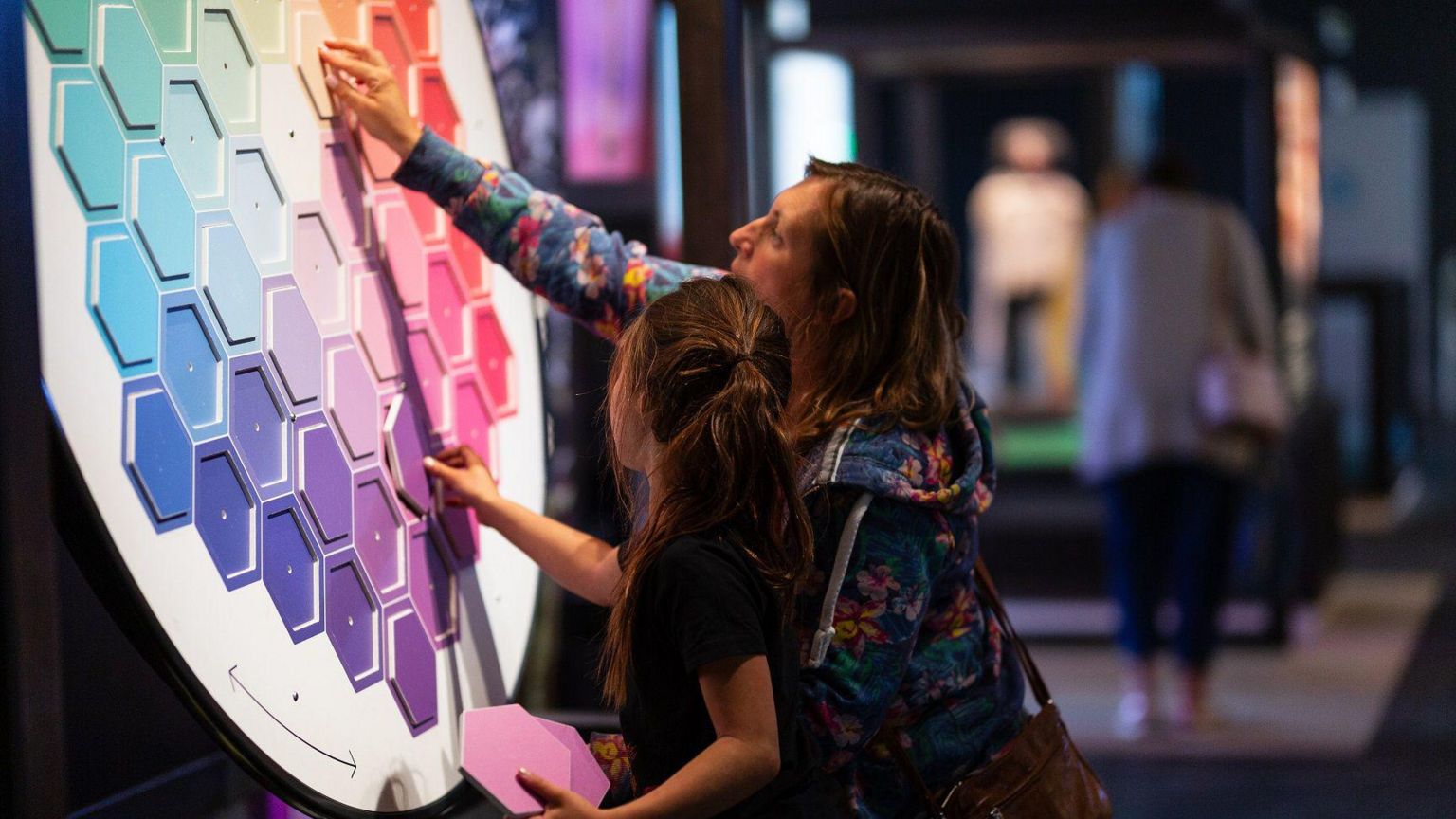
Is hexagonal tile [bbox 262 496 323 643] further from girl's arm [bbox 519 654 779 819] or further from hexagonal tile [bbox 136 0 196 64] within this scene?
hexagonal tile [bbox 136 0 196 64]

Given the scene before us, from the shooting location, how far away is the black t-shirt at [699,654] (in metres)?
1.16

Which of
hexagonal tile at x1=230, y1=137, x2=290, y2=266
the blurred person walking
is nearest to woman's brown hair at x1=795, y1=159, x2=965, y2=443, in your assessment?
hexagonal tile at x1=230, y1=137, x2=290, y2=266

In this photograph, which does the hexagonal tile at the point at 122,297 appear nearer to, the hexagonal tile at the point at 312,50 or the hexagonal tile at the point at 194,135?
the hexagonal tile at the point at 194,135

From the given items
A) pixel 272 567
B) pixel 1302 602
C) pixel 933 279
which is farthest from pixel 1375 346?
pixel 272 567

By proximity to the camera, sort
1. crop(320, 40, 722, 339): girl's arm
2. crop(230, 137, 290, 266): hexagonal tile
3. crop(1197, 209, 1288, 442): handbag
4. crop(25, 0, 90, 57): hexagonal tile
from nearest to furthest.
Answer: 1. crop(25, 0, 90, 57): hexagonal tile
2. crop(230, 137, 290, 266): hexagonal tile
3. crop(320, 40, 722, 339): girl's arm
4. crop(1197, 209, 1288, 442): handbag

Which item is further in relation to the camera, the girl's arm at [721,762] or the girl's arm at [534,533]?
the girl's arm at [534,533]

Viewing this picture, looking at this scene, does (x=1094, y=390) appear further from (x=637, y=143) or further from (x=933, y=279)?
(x=933, y=279)

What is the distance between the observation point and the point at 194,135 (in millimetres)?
1137

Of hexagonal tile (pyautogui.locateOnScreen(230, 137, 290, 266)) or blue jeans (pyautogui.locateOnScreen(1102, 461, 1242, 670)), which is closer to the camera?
hexagonal tile (pyautogui.locateOnScreen(230, 137, 290, 266))

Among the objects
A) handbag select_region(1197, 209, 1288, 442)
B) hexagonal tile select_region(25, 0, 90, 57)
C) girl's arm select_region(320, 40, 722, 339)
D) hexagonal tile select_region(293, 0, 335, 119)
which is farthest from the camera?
handbag select_region(1197, 209, 1288, 442)

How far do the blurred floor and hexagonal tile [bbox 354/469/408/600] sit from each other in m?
2.52

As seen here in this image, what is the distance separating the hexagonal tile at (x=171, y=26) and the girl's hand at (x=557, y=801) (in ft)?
1.90

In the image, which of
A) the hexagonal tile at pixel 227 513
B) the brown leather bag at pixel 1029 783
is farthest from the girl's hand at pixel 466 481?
the brown leather bag at pixel 1029 783

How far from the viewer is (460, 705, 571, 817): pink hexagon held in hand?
1153mm
